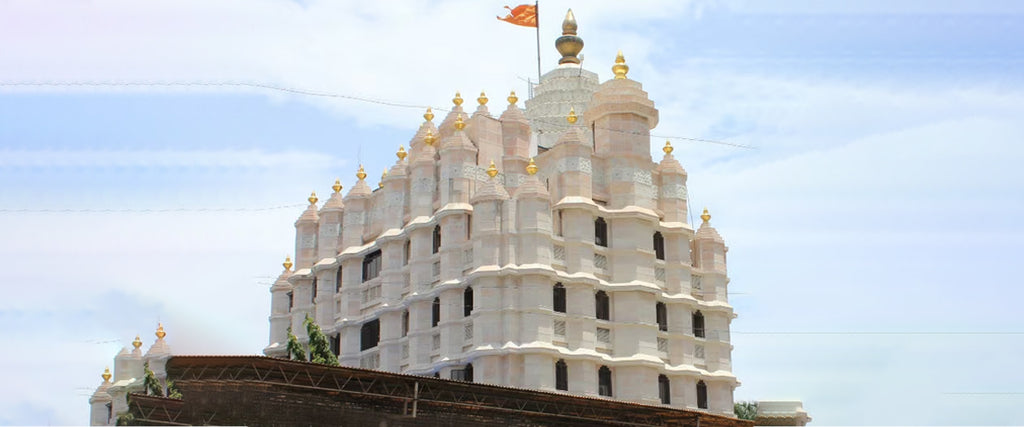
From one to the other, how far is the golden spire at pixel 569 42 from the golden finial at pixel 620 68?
28.6 ft

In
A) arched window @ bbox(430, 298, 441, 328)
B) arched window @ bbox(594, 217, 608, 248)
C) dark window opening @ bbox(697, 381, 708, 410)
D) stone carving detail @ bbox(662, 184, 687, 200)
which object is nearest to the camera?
arched window @ bbox(430, 298, 441, 328)

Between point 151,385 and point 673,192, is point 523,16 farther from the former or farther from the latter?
point 151,385

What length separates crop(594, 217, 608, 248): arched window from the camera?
6028 centimetres

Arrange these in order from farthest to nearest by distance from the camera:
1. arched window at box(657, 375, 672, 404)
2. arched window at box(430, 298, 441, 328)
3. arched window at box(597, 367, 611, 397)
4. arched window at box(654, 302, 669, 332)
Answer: arched window at box(654, 302, 669, 332), arched window at box(430, 298, 441, 328), arched window at box(657, 375, 672, 404), arched window at box(597, 367, 611, 397)

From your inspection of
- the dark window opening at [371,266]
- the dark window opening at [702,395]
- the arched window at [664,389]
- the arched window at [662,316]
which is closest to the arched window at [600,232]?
the arched window at [662,316]

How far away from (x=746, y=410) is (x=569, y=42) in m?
23.7

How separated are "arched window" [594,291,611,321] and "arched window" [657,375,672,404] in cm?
377

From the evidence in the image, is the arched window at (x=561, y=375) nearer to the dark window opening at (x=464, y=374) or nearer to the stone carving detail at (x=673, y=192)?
the dark window opening at (x=464, y=374)

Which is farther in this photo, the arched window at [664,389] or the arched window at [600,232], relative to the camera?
the arched window at [600,232]

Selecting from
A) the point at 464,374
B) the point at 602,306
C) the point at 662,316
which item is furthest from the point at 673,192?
the point at 464,374

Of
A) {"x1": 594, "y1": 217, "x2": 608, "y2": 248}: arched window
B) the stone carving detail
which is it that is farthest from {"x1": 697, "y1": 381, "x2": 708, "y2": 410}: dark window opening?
the stone carving detail

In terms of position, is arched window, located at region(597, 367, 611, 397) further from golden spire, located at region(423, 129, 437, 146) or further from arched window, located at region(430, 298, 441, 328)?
golden spire, located at region(423, 129, 437, 146)

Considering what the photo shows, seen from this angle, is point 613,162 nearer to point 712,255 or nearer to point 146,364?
point 712,255

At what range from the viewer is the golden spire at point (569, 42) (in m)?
71.9
